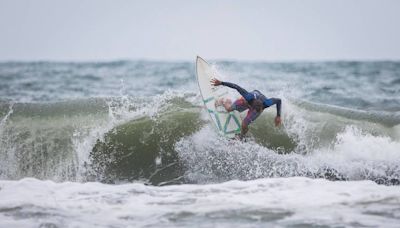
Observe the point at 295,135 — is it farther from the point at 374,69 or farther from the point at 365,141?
the point at 374,69

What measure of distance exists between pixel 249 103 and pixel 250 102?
0.15ft

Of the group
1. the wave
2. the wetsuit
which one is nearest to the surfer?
the wetsuit

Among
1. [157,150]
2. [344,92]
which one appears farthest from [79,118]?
[344,92]

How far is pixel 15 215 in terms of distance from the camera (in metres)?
8.27

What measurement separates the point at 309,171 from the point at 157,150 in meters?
3.06

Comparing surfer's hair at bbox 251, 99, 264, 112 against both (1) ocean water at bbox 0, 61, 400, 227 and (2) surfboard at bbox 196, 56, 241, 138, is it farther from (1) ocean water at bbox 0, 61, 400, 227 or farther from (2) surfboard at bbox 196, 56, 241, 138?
(1) ocean water at bbox 0, 61, 400, 227

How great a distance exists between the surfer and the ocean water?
53cm

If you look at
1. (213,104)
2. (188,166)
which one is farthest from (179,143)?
(213,104)

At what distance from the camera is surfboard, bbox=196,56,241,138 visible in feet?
37.6

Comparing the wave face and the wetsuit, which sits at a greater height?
the wetsuit

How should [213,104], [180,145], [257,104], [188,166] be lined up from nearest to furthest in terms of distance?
1. [257,104]
2. [188,166]
3. [213,104]
4. [180,145]

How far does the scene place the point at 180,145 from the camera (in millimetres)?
11938

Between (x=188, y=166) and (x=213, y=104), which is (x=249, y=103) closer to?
(x=213, y=104)

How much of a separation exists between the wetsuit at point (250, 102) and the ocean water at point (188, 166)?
0.59 m
